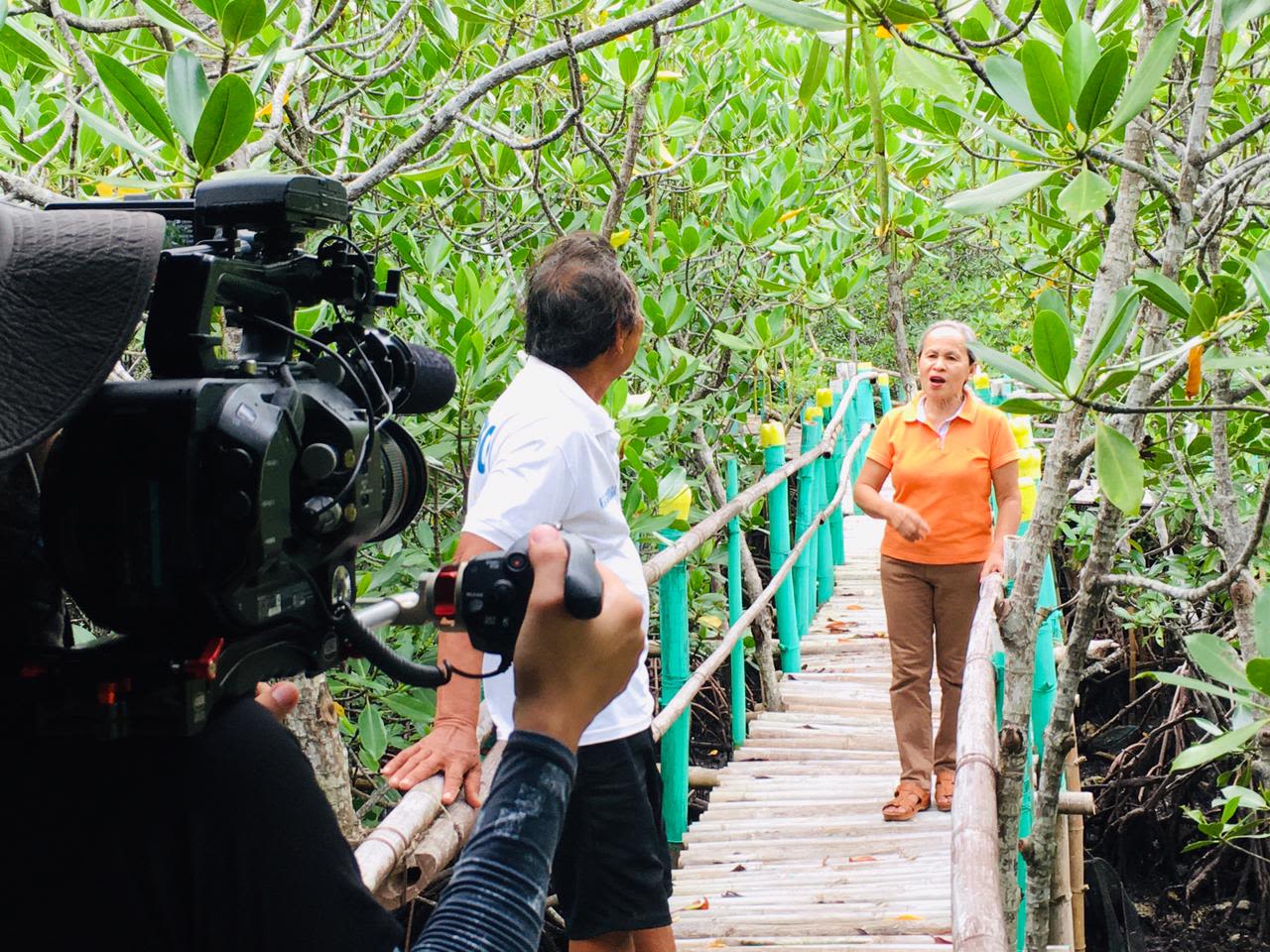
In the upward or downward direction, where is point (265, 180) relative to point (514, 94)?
downward

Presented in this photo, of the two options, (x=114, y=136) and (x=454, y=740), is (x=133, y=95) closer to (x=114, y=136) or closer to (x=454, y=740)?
(x=114, y=136)

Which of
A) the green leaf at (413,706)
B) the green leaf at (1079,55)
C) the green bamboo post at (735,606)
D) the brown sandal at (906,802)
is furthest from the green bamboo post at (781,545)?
the green leaf at (1079,55)

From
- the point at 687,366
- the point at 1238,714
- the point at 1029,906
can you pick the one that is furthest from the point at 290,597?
the point at 687,366

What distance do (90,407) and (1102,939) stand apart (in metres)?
6.61

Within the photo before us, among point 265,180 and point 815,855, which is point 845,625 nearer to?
point 815,855

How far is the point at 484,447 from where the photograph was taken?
6.63 ft

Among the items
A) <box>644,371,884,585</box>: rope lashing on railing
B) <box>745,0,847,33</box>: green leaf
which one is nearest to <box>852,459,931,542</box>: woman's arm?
<box>644,371,884,585</box>: rope lashing on railing

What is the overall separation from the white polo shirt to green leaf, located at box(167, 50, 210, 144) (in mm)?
689

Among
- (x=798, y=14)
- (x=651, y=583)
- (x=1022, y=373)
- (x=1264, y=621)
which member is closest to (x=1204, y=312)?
(x=1022, y=373)

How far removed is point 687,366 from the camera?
3643mm

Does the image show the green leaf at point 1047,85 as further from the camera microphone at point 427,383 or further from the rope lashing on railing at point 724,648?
the rope lashing on railing at point 724,648

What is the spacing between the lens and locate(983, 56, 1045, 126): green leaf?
156cm

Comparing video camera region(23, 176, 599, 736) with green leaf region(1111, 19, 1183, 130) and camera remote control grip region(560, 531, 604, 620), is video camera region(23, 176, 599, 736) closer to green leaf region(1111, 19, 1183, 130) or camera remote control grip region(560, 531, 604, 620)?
camera remote control grip region(560, 531, 604, 620)

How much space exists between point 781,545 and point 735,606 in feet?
2.98
